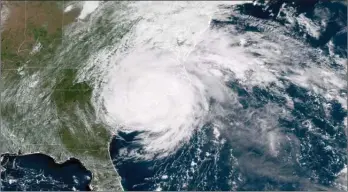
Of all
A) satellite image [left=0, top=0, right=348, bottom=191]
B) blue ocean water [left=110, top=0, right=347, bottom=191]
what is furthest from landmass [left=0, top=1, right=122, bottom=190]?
blue ocean water [left=110, top=0, right=347, bottom=191]

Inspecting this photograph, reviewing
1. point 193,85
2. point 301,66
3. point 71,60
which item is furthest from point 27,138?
point 301,66

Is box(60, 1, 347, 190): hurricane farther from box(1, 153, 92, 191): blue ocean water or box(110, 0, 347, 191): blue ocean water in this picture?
box(1, 153, 92, 191): blue ocean water

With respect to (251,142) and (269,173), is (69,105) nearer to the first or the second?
(251,142)

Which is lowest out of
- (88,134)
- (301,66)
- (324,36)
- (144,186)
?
(144,186)

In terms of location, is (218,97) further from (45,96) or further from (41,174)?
(41,174)

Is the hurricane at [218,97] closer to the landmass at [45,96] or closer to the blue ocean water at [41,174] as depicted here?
the landmass at [45,96]

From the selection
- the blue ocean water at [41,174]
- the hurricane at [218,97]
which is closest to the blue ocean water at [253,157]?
the hurricane at [218,97]

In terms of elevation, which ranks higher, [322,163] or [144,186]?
[322,163]

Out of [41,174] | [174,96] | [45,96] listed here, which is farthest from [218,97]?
[41,174]
